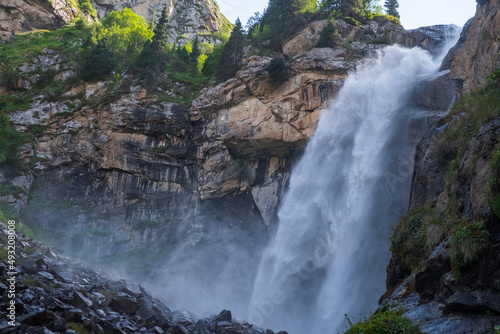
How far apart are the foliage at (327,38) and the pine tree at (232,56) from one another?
6.70 meters

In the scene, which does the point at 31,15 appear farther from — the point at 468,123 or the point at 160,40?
the point at 468,123

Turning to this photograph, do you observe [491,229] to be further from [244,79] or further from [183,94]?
[183,94]

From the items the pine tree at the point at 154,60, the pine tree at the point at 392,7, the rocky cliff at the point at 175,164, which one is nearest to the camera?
the rocky cliff at the point at 175,164

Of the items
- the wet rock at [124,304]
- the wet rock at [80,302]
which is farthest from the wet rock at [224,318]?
the wet rock at [80,302]

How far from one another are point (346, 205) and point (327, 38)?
1443 centimetres

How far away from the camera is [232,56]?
33.4 meters

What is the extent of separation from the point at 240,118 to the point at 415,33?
17.3 m

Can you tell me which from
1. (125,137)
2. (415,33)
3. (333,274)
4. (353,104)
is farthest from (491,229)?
(415,33)

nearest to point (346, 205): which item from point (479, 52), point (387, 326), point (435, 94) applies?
point (435, 94)

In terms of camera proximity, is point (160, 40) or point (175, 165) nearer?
point (175, 165)

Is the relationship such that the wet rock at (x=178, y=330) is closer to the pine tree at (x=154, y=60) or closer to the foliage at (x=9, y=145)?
the foliage at (x=9, y=145)

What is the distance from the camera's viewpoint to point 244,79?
101 feet

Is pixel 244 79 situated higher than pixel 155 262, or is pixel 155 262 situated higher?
pixel 244 79

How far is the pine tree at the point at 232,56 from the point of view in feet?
107
